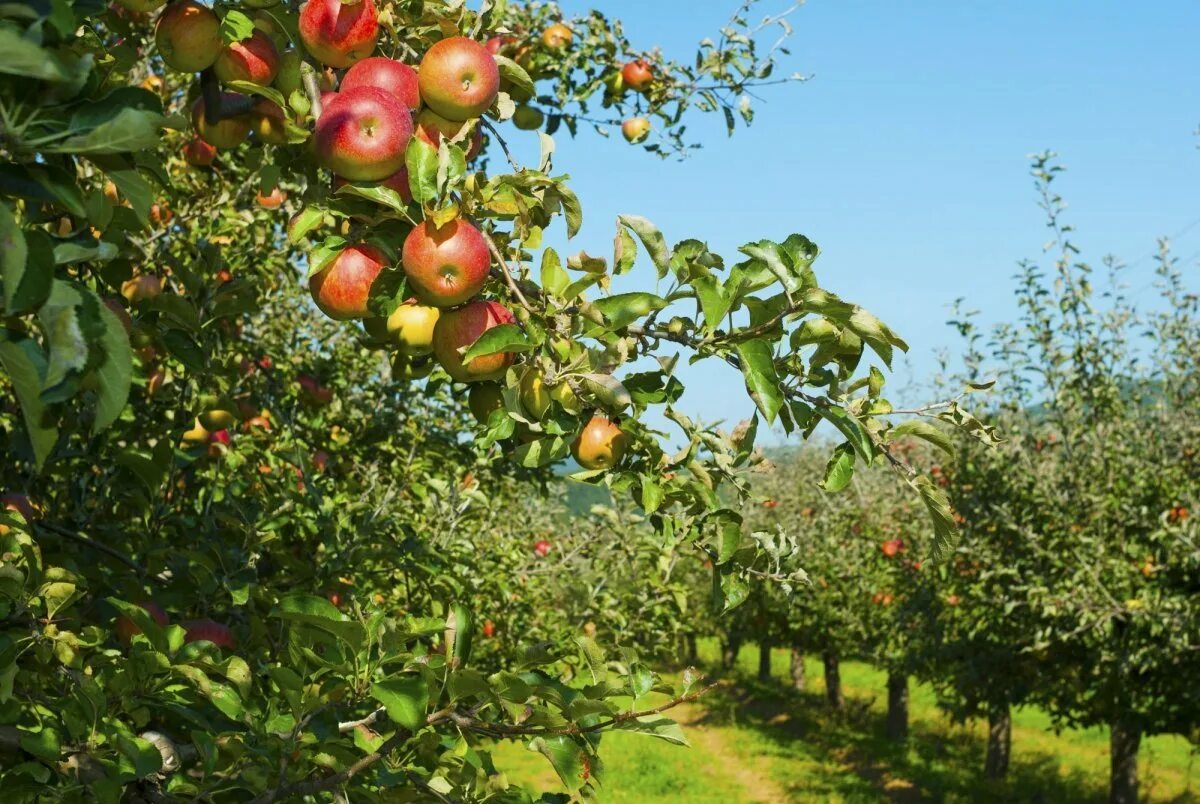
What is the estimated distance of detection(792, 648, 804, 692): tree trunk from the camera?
910 inches

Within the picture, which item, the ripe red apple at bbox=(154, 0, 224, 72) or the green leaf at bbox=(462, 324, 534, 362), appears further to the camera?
the ripe red apple at bbox=(154, 0, 224, 72)

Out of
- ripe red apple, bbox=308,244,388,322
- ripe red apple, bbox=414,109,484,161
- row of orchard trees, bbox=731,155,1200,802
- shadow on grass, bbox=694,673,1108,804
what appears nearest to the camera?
ripe red apple, bbox=308,244,388,322

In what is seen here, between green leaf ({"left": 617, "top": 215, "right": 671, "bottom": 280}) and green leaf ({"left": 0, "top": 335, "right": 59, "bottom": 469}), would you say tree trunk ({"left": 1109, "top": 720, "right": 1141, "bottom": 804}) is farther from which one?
green leaf ({"left": 0, "top": 335, "right": 59, "bottom": 469})

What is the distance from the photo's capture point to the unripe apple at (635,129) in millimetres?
4598

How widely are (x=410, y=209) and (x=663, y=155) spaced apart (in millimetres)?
3437

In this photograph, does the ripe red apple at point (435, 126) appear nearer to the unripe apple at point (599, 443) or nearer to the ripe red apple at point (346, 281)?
the ripe red apple at point (346, 281)

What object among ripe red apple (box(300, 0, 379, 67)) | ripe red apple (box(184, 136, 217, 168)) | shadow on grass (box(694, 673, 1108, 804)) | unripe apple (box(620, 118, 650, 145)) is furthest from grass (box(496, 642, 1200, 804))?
ripe red apple (box(300, 0, 379, 67))

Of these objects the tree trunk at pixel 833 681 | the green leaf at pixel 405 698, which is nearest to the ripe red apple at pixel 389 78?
the green leaf at pixel 405 698

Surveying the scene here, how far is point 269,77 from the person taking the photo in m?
1.87

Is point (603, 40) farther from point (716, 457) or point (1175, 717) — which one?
point (1175, 717)

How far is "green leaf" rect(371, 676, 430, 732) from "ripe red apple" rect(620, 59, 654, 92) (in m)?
3.56

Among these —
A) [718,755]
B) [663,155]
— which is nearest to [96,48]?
[663,155]

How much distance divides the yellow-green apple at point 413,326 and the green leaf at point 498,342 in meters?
0.23

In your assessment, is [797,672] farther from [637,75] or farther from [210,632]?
[210,632]
